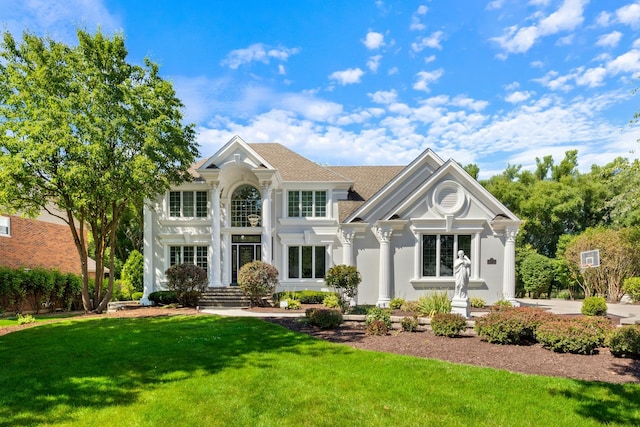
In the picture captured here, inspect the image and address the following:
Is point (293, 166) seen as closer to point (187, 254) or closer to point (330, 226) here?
point (330, 226)

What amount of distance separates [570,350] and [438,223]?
896 centimetres

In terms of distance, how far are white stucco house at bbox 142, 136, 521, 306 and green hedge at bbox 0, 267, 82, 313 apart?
17.3 feet

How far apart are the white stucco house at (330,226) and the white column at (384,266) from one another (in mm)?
46

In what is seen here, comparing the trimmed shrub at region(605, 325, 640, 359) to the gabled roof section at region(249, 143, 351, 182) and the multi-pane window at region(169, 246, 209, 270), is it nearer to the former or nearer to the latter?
the gabled roof section at region(249, 143, 351, 182)

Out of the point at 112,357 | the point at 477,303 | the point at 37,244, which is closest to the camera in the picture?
the point at 112,357

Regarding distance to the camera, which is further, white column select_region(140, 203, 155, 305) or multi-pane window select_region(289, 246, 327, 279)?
multi-pane window select_region(289, 246, 327, 279)

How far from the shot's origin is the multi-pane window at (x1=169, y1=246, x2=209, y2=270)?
63.7ft

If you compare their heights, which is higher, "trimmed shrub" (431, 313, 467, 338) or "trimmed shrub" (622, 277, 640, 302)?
"trimmed shrub" (431, 313, 467, 338)

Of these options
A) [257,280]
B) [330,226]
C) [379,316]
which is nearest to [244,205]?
[330,226]

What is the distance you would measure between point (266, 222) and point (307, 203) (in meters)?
2.51

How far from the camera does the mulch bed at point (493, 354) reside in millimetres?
6918

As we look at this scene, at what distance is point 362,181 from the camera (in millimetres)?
21766

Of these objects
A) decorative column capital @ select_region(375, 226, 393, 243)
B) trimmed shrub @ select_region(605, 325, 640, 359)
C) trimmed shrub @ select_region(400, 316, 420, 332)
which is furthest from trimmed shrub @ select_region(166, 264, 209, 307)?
trimmed shrub @ select_region(605, 325, 640, 359)

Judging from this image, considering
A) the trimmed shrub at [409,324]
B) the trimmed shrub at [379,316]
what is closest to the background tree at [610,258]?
the trimmed shrub at [409,324]
